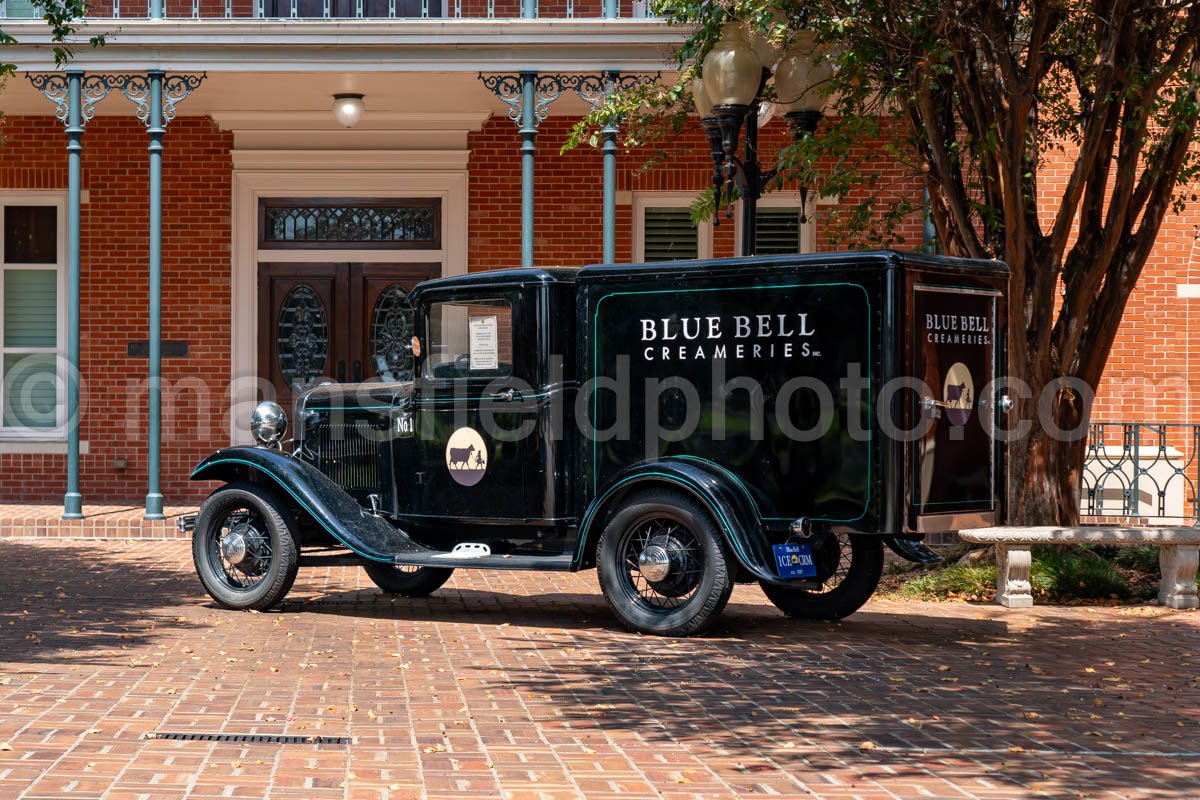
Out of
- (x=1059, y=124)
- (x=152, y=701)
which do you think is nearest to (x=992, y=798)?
(x=152, y=701)

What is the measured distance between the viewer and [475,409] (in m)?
9.54

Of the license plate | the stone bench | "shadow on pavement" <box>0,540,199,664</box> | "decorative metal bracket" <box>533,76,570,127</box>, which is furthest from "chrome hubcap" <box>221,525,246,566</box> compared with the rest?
"decorative metal bracket" <box>533,76,570,127</box>

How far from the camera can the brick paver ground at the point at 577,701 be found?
544 cm

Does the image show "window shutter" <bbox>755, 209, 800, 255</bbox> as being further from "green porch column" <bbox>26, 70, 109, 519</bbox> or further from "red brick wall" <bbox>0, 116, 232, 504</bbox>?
"green porch column" <bbox>26, 70, 109, 519</bbox>

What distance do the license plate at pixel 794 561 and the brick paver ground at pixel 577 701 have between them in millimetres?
394

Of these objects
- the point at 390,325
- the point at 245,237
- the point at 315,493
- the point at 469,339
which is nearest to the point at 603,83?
the point at 390,325

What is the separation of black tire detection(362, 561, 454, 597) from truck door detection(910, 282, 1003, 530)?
349cm

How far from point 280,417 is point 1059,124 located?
21.7 ft

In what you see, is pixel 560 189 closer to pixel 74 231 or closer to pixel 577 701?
pixel 74 231

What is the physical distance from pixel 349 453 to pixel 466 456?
3.39 ft

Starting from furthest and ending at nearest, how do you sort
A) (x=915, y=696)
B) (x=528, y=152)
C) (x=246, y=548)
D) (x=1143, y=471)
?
1. (x=1143, y=471)
2. (x=528, y=152)
3. (x=246, y=548)
4. (x=915, y=696)

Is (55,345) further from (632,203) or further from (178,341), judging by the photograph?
(632,203)

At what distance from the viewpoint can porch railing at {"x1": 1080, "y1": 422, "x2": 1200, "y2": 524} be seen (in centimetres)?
1455

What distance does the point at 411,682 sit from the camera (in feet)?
24.0
